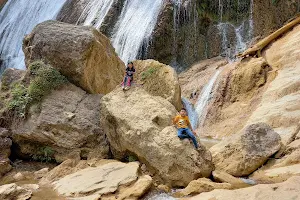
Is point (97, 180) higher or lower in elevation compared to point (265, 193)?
higher

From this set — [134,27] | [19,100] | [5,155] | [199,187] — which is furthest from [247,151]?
[134,27]

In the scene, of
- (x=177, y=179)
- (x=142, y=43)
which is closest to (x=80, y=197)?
(x=177, y=179)

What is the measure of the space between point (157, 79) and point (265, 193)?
5.09 m

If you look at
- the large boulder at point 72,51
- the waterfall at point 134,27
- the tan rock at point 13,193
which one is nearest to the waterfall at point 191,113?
the large boulder at point 72,51

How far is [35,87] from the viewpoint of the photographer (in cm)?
886

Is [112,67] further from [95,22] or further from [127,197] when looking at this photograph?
[95,22]

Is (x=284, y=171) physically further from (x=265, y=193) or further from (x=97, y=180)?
(x=97, y=180)

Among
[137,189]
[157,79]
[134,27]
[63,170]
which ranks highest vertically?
[134,27]

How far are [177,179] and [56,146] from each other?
3428mm

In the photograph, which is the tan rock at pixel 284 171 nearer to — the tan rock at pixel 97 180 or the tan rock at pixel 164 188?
the tan rock at pixel 164 188

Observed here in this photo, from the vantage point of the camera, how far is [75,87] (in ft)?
30.7

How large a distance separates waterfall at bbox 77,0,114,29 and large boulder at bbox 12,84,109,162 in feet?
44.0

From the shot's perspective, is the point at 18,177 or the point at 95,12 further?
the point at 95,12

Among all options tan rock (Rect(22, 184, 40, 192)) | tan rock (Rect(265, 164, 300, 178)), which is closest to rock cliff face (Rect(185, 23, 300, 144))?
tan rock (Rect(265, 164, 300, 178))
